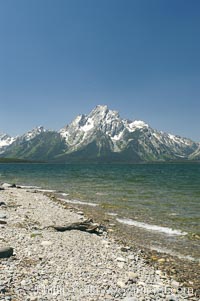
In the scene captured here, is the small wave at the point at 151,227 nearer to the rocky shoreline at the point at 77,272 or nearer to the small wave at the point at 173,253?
the small wave at the point at 173,253

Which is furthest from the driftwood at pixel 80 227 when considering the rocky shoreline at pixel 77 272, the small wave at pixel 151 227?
the small wave at pixel 151 227

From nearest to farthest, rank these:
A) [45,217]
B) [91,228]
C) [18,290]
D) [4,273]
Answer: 1. [18,290]
2. [4,273]
3. [91,228]
4. [45,217]

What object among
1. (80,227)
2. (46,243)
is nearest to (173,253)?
(80,227)

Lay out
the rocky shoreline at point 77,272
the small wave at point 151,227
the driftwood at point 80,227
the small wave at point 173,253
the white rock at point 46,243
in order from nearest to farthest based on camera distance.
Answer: the rocky shoreline at point 77,272 < the white rock at point 46,243 < the small wave at point 173,253 < the driftwood at point 80,227 < the small wave at point 151,227

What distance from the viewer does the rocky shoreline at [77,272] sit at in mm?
11266

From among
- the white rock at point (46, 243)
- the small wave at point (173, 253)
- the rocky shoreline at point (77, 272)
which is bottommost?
the small wave at point (173, 253)

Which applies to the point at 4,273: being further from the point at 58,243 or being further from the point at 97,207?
the point at 97,207

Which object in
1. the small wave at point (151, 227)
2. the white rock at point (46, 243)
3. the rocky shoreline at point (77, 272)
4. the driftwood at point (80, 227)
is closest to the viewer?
the rocky shoreline at point (77, 272)

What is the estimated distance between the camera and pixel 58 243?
679 inches

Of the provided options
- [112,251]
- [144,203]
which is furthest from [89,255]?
[144,203]

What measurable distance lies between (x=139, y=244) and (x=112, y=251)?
394cm

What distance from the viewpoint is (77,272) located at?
1316cm

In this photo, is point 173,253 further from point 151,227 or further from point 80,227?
point 151,227

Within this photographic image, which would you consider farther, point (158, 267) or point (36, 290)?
point (158, 267)
